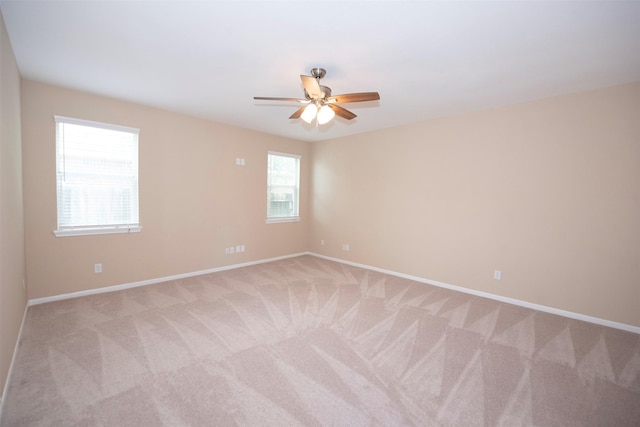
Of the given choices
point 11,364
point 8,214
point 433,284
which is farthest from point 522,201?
point 11,364

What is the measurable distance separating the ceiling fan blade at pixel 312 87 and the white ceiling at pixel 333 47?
29 centimetres

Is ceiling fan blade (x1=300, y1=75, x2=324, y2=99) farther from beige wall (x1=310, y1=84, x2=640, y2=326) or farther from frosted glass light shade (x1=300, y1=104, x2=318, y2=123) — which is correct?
beige wall (x1=310, y1=84, x2=640, y2=326)

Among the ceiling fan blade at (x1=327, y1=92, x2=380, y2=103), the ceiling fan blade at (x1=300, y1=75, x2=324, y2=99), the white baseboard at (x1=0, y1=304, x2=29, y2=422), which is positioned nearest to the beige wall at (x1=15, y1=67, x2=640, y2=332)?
the white baseboard at (x1=0, y1=304, x2=29, y2=422)

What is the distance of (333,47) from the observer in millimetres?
2275

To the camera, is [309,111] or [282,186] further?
[282,186]

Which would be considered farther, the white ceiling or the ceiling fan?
the ceiling fan

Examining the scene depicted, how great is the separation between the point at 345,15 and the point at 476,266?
3.54 metres

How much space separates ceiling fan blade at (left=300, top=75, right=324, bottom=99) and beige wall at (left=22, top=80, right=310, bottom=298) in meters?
2.74

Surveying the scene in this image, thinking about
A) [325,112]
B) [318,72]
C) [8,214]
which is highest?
[318,72]

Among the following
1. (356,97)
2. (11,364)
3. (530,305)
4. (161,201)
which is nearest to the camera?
(11,364)

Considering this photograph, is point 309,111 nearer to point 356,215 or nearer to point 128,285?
point 356,215

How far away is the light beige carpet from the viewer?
5.80 feet

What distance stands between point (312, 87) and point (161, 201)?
303 centimetres

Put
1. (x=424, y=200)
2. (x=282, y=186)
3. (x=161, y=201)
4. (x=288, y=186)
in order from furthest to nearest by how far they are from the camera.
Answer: (x=288, y=186), (x=282, y=186), (x=424, y=200), (x=161, y=201)
